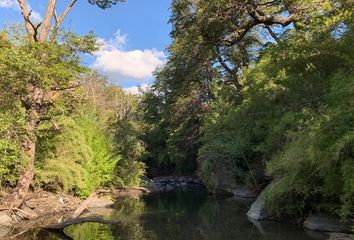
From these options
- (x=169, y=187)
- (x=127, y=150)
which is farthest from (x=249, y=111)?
(x=169, y=187)

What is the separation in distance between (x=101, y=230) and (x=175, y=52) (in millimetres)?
25938

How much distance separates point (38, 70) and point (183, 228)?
7.71 meters

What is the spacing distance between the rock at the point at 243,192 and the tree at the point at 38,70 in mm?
13541

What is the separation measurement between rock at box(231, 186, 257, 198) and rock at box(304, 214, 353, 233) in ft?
36.6

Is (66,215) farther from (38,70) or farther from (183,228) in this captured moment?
(38,70)

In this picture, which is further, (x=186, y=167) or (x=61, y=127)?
(x=186, y=167)

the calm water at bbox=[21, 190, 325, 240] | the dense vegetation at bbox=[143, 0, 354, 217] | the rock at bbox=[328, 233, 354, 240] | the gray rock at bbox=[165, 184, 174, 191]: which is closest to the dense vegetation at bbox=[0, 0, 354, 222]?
the dense vegetation at bbox=[143, 0, 354, 217]

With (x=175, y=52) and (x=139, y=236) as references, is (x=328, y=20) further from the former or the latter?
(x=175, y=52)

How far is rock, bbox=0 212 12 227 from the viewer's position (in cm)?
1567

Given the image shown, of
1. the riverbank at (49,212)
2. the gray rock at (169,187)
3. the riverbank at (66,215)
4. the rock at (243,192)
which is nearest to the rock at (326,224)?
the riverbank at (66,215)

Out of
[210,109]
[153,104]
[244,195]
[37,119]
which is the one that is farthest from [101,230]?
[153,104]

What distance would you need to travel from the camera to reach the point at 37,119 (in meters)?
17.0

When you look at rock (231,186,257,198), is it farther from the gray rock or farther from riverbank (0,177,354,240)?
the gray rock

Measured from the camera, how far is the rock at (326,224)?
1300cm
